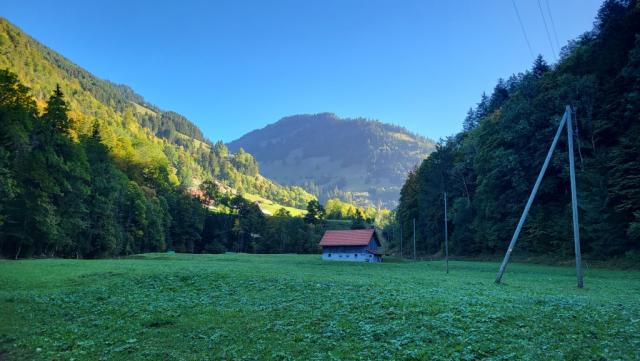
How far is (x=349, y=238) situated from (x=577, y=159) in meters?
42.7

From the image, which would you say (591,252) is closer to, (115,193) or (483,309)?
(483,309)

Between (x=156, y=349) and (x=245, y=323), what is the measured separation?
3.24 m

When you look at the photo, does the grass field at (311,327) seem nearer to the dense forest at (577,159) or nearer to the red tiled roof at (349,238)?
the dense forest at (577,159)

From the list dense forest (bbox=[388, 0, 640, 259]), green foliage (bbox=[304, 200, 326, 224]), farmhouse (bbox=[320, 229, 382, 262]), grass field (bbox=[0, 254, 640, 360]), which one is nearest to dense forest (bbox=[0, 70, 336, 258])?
green foliage (bbox=[304, 200, 326, 224])

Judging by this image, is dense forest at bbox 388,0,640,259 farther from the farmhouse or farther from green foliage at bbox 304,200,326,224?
green foliage at bbox 304,200,326,224

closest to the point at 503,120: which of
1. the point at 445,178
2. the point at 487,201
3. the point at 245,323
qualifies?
the point at 487,201

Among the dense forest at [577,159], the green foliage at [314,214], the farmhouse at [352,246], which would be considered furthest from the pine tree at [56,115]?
the green foliage at [314,214]

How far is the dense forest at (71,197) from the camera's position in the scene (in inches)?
1913

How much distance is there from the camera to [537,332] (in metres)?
11.6

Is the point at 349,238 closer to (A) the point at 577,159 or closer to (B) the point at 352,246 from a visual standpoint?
(B) the point at 352,246

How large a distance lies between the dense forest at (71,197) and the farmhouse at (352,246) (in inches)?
1449

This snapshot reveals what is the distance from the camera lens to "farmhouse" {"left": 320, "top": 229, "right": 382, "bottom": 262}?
265 feet

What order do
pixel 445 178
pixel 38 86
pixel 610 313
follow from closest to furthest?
pixel 610 313 → pixel 445 178 → pixel 38 86

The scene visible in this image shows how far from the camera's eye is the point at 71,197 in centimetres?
5712
